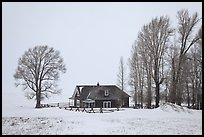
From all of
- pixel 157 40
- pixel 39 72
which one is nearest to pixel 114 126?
pixel 157 40

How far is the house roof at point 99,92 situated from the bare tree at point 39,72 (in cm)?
480

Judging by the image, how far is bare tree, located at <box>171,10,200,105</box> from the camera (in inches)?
1077

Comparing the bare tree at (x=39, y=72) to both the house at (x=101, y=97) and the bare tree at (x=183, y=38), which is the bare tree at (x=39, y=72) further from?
the bare tree at (x=183, y=38)

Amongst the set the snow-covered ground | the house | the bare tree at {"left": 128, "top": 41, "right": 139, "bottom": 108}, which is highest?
the bare tree at {"left": 128, "top": 41, "right": 139, "bottom": 108}

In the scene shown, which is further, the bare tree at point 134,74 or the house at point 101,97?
the house at point 101,97

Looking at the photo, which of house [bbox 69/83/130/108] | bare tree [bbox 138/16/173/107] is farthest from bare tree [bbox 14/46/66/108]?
bare tree [bbox 138/16/173/107]

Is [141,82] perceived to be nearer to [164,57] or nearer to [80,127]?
[164,57]

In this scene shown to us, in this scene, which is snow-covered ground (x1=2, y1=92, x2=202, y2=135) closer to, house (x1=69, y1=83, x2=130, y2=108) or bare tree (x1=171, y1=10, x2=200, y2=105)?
bare tree (x1=171, y1=10, x2=200, y2=105)

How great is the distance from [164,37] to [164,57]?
84.4 inches

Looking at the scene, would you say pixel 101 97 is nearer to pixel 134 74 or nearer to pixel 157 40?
pixel 134 74

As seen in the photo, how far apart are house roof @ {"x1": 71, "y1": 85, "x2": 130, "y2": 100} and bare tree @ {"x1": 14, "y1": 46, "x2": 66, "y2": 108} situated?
480cm

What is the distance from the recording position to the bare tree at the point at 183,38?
89.8 ft

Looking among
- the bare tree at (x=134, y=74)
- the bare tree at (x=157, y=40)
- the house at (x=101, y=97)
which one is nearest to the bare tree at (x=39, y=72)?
the house at (x=101, y=97)

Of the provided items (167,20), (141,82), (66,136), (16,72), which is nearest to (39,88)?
(16,72)
